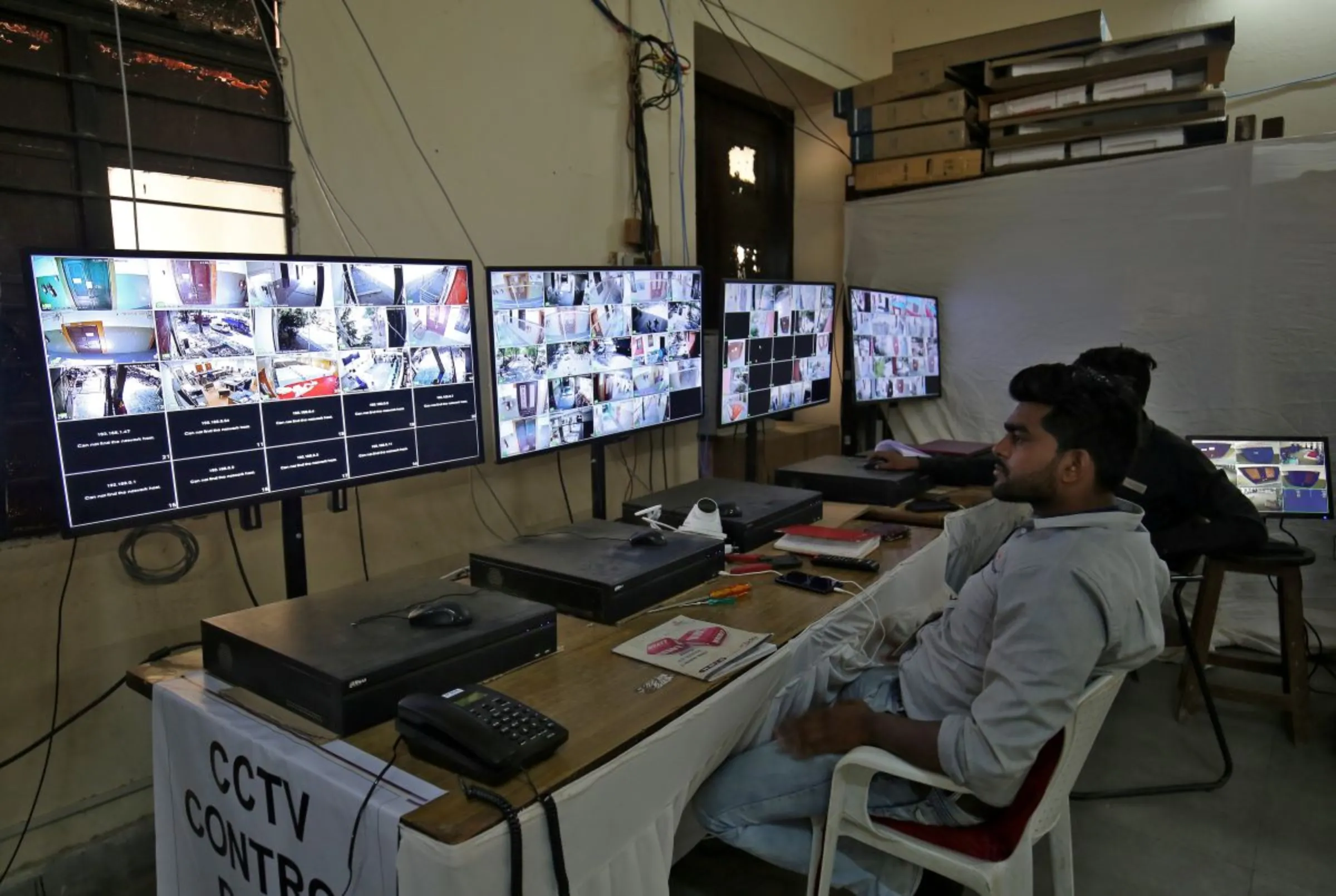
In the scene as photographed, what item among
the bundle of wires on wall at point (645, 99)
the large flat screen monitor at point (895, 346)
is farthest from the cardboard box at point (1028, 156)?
the bundle of wires on wall at point (645, 99)

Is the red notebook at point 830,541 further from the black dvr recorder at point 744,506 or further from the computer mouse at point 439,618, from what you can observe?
the computer mouse at point 439,618

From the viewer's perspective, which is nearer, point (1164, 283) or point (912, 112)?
point (1164, 283)

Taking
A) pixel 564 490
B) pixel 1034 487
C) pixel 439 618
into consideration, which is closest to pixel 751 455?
pixel 564 490

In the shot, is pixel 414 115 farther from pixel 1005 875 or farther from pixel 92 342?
pixel 1005 875

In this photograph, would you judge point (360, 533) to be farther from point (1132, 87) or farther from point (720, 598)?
point (1132, 87)

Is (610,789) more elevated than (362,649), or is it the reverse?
(362,649)

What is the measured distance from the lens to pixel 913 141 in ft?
12.7

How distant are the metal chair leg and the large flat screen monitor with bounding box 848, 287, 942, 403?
1.34 metres

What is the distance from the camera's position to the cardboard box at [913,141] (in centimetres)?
376

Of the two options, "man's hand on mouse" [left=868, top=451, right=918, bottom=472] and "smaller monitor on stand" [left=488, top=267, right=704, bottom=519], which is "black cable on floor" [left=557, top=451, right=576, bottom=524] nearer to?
"smaller monitor on stand" [left=488, top=267, right=704, bottom=519]

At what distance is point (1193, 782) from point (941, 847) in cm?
152

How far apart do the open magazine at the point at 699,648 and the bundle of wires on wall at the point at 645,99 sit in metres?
1.83

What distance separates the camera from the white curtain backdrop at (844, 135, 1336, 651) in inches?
123

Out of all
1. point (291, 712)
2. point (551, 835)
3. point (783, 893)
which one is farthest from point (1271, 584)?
point (291, 712)
